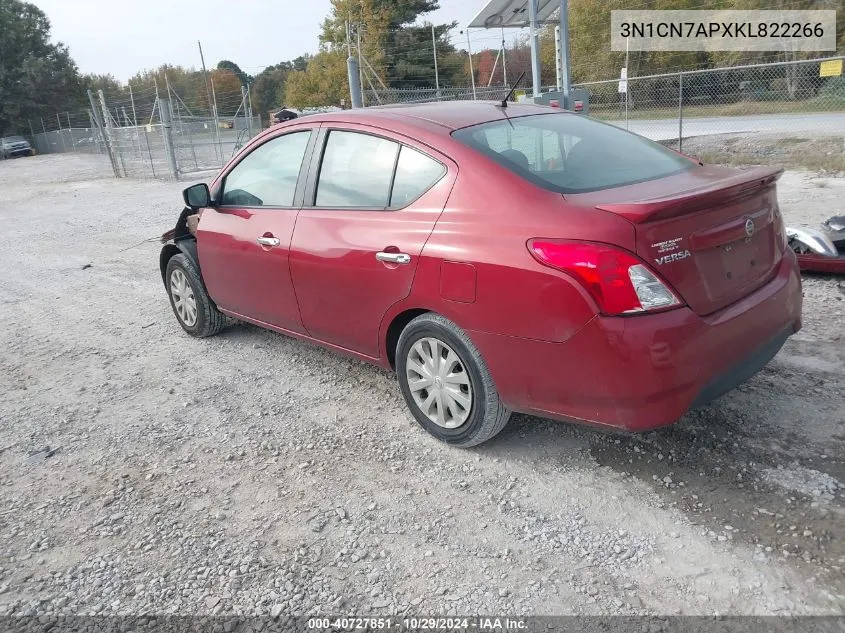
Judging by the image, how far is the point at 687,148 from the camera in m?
16.6

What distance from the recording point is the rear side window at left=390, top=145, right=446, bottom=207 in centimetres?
334

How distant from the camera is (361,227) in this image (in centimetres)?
362

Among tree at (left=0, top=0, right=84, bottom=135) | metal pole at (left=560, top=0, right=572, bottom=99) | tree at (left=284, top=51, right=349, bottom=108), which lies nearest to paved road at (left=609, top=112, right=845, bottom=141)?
metal pole at (left=560, top=0, right=572, bottom=99)

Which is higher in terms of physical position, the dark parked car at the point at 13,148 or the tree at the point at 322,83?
the tree at the point at 322,83

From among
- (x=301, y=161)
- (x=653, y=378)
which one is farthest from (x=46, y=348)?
(x=653, y=378)

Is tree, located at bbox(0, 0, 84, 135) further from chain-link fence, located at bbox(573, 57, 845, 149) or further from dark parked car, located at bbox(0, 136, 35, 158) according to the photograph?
chain-link fence, located at bbox(573, 57, 845, 149)

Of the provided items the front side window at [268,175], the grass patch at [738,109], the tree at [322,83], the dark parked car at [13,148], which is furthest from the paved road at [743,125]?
the dark parked car at [13,148]

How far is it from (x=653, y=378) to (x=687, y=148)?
51.2 feet

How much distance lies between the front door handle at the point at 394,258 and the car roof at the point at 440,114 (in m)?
0.68

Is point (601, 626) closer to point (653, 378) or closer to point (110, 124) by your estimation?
point (653, 378)

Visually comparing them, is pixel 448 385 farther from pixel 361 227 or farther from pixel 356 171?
pixel 356 171

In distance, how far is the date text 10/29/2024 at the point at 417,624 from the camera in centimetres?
234

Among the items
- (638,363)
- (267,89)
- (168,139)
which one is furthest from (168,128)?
(267,89)

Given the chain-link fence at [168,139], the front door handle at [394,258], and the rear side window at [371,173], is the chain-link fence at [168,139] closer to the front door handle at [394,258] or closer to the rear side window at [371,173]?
the rear side window at [371,173]
